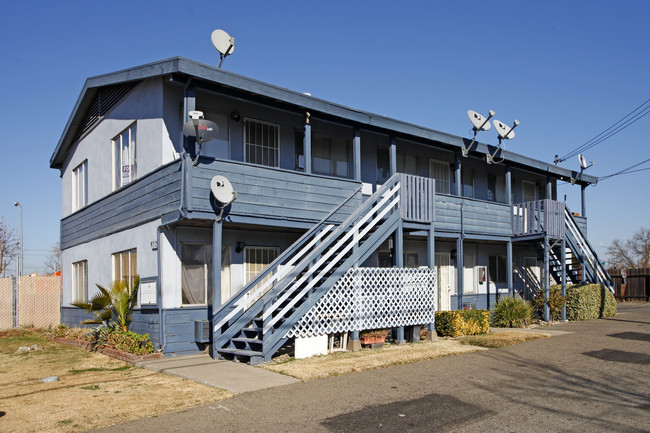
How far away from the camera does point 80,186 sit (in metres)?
18.5

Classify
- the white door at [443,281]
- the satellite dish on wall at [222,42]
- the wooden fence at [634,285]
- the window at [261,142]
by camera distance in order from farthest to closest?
the wooden fence at [634,285], the white door at [443,281], the window at [261,142], the satellite dish on wall at [222,42]

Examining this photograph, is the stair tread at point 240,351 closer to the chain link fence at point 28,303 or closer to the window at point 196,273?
the window at point 196,273

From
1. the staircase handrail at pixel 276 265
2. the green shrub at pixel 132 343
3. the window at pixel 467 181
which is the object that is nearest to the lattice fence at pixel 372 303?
the staircase handrail at pixel 276 265

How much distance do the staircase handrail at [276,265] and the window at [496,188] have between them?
354 inches

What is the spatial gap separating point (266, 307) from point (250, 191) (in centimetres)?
263

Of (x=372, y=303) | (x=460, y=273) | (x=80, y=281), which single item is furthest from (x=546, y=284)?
(x=80, y=281)

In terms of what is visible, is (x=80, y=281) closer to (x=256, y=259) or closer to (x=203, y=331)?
(x=256, y=259)

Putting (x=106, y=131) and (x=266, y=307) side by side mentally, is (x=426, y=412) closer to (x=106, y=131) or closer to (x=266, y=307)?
(x=266, y=307)

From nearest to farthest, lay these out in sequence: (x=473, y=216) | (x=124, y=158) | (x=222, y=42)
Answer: (x=222, y=42)
(x=124, y=158)
(x=473, y=216)

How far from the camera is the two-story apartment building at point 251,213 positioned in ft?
38.4

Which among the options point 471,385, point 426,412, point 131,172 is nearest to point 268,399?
point 426,412

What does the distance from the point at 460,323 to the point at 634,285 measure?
2027 centimetres

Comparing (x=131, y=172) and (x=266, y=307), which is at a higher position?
(x=131, y=172)

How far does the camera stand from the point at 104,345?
13.0 m
